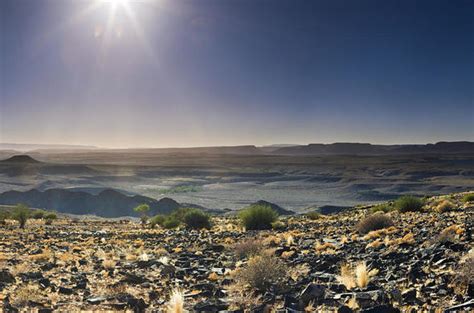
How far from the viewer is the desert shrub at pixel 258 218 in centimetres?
2489

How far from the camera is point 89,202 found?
91.6 m

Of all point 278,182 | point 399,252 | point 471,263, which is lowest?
point 278,182

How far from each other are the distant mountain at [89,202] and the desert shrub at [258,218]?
5682cm

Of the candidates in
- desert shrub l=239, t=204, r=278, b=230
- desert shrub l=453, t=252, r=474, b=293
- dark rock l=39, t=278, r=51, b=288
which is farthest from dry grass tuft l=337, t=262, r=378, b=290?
desert shrub l=239, t=204, r=278, b=230

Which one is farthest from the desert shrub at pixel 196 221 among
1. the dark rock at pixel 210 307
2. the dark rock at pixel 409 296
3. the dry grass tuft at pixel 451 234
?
the dark rock at pixel 409 296

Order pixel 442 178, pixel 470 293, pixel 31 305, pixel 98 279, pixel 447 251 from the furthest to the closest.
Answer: pixel 442 178
pixel 98 279
pixel 447 251
pixel 31 305
pixel 470 293

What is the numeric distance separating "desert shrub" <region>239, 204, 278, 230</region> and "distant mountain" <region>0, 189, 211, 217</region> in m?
56.8

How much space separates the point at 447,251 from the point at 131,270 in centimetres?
782

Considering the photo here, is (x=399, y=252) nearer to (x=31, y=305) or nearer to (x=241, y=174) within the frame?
(x=31, y=305)

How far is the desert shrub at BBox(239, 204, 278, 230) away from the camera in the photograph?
2489 cm

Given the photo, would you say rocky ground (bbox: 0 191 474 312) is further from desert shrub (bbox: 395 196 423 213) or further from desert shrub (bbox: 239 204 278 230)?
desert shrub (bbox: 395 196 423 213)

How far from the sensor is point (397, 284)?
316 inches

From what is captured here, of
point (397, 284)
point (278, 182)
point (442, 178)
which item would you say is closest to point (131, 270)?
point (397, 284)

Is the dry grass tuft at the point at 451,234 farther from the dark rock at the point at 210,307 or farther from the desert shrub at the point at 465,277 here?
the dark rock at the point at 210,307
